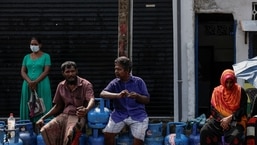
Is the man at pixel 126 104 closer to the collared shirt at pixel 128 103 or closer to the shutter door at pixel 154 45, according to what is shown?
the collared shirt at pixel 128 103

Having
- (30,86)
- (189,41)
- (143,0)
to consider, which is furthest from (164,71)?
(30,86)

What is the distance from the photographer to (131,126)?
6680 mm

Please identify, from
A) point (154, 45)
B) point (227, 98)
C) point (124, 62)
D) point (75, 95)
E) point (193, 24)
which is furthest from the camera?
A: point (154, 45)

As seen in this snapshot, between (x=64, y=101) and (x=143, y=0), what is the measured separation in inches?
129

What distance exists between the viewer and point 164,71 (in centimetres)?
958

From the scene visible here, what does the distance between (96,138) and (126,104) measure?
0.56 metres

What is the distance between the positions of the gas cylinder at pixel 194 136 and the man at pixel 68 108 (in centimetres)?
136

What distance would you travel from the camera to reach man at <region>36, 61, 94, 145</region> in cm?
651

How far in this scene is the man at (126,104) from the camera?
6578 millimetres

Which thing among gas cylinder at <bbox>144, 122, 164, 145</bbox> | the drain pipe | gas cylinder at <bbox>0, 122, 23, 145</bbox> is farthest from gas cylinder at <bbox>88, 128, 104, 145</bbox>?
the drain pipe

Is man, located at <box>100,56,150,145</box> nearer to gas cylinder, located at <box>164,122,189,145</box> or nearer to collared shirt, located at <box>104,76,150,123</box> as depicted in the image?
collared shirt, located at <box>104,76,150,123</box>

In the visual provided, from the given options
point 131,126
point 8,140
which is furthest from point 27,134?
point 131,126

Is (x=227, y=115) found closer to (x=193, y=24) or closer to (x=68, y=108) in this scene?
(x=68, y=108)

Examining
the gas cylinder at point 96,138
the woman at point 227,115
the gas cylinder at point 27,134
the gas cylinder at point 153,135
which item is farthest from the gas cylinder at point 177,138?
the gas cylinder at point 27,134
